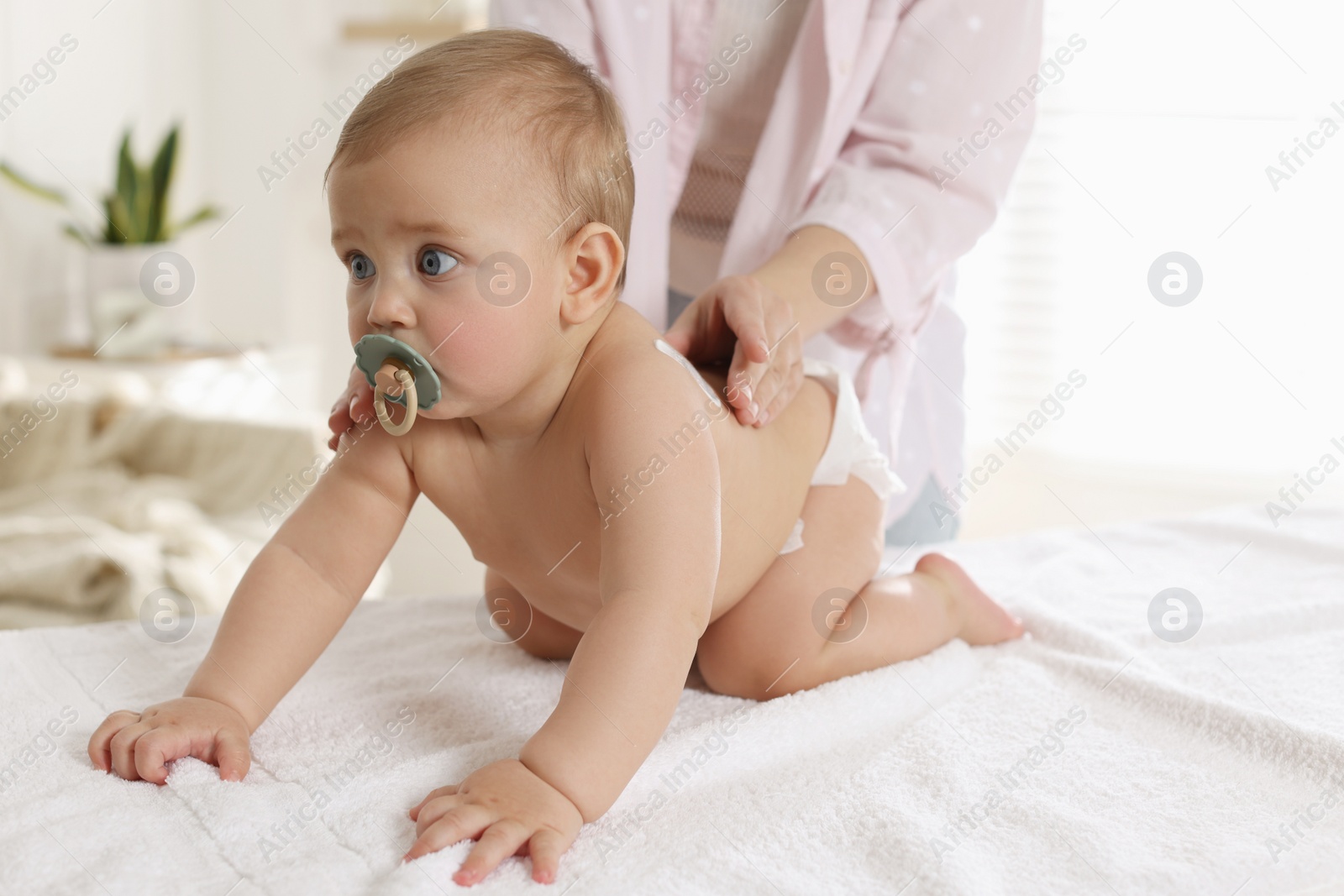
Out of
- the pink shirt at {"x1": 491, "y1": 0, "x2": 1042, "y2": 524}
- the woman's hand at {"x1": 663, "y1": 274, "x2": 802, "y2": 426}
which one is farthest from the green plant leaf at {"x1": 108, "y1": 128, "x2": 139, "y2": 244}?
the woman's hand at {"x1": 663, "y1": 274, "x2": 802, "y2": 426}

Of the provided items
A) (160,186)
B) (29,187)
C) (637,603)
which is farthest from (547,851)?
(160,186)

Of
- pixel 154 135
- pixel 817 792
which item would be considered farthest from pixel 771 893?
pixel 154 135

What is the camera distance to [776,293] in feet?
2.89

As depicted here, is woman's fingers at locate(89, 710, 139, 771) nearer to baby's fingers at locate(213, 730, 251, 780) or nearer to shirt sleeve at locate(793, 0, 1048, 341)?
baby's fingers at locate(213, 730, 251, 780)

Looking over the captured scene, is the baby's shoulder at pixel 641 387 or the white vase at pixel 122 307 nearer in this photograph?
the baby's shoulder at pixel 641 387

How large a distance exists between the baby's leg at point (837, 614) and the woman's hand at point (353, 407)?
312 millimetres

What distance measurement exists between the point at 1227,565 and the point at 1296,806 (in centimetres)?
50

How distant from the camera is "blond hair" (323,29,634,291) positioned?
26.4 inches

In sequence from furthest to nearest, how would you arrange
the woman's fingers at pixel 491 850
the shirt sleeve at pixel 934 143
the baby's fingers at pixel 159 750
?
1. the shirt sleeve at pixel 934 143
2. the baby's fingers at pixel 159 750
3. the woman's fingers at pixel 491 850

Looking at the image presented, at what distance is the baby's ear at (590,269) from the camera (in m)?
0.71

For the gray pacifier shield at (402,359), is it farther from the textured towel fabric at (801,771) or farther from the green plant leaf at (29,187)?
the green plant leaf at (29,187)

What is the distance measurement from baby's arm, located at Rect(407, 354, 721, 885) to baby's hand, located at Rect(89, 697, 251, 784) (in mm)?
147

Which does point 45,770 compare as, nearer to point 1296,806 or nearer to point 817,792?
point 817,792

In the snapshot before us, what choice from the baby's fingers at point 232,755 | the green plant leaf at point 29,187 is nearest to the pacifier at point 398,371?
the baby's fingers at point 232,755
